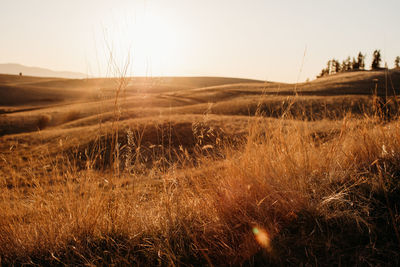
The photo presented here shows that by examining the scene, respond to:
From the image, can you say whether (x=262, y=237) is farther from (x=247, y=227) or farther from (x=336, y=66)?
(x=336, y=66)

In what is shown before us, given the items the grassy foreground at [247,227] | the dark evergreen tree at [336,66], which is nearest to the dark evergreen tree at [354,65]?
the dark evergreen tree at [336,66]

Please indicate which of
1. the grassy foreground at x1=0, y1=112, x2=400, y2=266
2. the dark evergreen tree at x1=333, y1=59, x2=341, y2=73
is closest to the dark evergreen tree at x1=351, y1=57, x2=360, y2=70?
the dark evergreen tree at x1=333, y1=59, x2=341, y2=73

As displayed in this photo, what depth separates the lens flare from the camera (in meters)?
1.52

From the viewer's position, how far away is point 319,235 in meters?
1.57

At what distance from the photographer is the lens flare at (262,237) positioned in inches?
59.8

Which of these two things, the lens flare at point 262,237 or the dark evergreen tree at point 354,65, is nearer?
the lens flare at point 262,237

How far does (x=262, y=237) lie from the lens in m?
1.59

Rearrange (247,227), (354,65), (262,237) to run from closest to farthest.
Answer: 1. (262,237)
2. (247,227)
3. (354,65)

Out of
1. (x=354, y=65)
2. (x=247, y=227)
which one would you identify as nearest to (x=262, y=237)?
(x=247, y=227)

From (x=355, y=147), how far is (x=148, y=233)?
243cm

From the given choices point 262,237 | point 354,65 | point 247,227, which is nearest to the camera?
point 262,237

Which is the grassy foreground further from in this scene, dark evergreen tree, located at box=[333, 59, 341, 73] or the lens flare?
dark evergreen tree, located at box=[333, 59, 341, 73]

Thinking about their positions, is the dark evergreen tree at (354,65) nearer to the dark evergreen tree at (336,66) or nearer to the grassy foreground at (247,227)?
the dark evergreen tree at (336,66)

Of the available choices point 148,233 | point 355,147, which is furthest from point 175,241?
point 355,147
